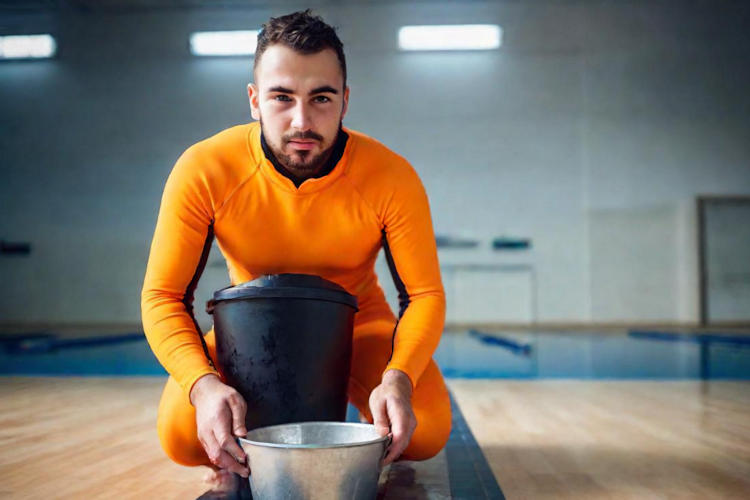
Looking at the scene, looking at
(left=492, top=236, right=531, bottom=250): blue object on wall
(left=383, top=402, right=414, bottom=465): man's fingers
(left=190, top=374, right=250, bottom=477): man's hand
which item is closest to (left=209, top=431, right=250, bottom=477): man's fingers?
(left=190, top=374, right=250, bottom=477): man's hand

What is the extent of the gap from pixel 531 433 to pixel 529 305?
5.28 meters

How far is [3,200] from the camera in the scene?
7.23 meters

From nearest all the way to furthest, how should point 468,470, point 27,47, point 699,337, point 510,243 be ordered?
point 468,470, point 699,337, point 510,243, point 27,47

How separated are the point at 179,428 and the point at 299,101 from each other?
2.07ft

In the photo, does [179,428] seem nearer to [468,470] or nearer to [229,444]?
[229,444]

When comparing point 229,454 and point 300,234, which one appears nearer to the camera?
point 229,454

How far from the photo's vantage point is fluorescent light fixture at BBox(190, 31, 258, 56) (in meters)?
7.17

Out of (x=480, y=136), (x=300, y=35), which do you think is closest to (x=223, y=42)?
(x=480, y=136)

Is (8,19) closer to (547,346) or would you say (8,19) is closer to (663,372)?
(547,346)

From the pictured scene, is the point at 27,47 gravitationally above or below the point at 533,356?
above

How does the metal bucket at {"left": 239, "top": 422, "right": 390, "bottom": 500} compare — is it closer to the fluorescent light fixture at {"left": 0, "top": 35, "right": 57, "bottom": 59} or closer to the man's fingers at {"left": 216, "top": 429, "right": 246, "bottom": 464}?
the man's fingers at {"left": 216, "top": 429, "right": 246, "bottom": 464}

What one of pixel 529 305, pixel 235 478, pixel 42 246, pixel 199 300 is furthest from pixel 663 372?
pixel 42 246

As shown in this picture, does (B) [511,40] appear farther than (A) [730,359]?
Yes

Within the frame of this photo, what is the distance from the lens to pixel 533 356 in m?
4.13
